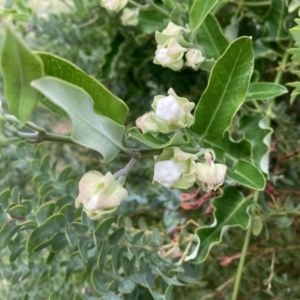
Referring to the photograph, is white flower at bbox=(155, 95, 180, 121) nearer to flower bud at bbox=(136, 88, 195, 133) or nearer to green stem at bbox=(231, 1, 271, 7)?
flower bud at bbox=(136, 88, 195, 133)

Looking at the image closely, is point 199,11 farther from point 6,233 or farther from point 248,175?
point 6,233

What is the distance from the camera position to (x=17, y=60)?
0.86ft

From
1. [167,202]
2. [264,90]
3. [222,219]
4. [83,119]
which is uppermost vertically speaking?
[83,119]

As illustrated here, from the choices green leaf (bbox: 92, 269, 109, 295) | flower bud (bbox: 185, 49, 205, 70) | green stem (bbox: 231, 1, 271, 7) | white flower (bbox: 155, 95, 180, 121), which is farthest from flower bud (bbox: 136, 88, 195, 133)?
green stem (bbox: 231, 1, 271, 7)

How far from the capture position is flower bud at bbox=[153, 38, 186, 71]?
17.3 inches

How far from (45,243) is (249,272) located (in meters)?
0.27

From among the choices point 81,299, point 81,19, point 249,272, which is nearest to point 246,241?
point 249,272

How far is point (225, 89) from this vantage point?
15.4 inches

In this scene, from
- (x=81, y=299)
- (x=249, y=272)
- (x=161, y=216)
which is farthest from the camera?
(x=161, y=216)

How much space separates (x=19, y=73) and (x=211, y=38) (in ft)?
1.07

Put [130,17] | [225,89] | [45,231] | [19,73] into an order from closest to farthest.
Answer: [19,73] → [225,89] → [45,231] → [130,17]

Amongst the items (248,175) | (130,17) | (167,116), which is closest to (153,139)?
(167,116)

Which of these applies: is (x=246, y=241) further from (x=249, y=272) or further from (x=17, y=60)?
(x=17, y=60)

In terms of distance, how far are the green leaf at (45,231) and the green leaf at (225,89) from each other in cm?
18
